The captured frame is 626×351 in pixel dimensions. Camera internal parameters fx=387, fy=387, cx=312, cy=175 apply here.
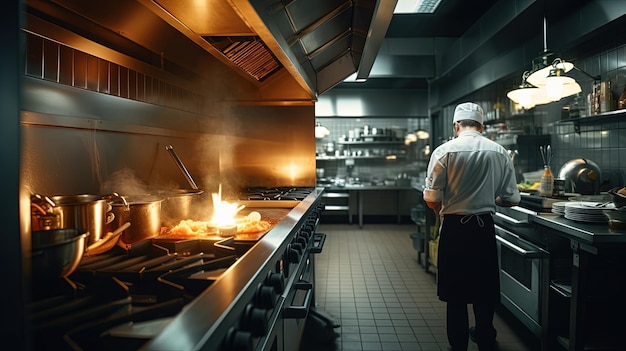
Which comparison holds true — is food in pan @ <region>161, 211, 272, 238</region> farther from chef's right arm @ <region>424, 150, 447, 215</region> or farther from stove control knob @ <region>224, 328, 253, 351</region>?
chef's right arm @ <region>424, 150, 447, 215</region>

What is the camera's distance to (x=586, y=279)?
203 centimetres

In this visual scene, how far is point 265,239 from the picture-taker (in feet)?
4.42

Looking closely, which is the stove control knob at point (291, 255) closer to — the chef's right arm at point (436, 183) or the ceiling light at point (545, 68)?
the chef's right arm at point (436, 183)

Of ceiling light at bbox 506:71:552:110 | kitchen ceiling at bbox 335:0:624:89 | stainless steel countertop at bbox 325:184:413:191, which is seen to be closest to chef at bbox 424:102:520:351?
ceiling light at bbox 506:71:552:110

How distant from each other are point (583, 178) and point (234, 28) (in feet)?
9.78

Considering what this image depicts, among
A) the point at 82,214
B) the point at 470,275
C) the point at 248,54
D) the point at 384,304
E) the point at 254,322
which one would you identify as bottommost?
the point at 384,304

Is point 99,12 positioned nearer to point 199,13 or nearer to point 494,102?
point 199,13

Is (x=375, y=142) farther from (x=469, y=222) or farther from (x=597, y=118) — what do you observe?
(x=469, y=222)

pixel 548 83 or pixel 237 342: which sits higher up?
pixel 548 83

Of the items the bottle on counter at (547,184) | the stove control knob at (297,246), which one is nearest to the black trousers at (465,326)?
the bottle on counter at (547,184)

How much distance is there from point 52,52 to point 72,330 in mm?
1078

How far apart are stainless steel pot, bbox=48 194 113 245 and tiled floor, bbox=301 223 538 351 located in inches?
67.6

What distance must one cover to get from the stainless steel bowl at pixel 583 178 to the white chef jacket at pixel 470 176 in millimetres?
1025

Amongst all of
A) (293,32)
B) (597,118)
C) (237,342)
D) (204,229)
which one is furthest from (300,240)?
(597,118)
